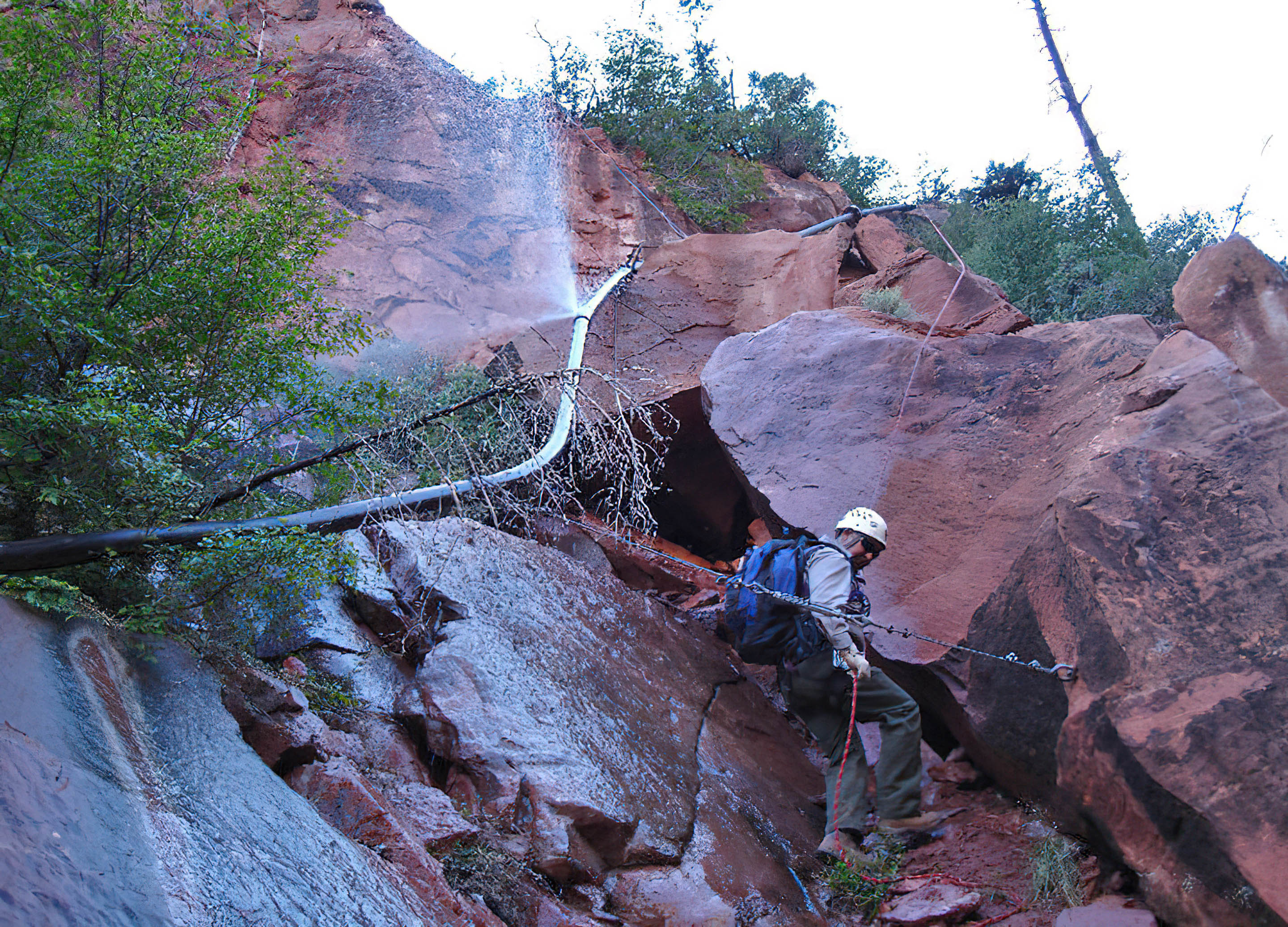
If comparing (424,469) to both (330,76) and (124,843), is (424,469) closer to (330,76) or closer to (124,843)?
(124,843)

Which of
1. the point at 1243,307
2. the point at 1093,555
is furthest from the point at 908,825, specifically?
the point at 1243,307

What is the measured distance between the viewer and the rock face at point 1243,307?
17.5ft

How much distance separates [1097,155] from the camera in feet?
44.5

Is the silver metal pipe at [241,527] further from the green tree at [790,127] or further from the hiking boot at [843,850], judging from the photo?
the green tree at [790,127]

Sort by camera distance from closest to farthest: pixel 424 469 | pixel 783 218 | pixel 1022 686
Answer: pixel 1022 686, pixel 424 469, pixel 783 218

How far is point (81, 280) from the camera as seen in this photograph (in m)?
3.96

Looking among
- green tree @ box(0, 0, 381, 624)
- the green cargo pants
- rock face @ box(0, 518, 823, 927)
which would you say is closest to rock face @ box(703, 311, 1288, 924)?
the green cargo pants

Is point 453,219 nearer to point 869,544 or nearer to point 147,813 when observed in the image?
point 869,544

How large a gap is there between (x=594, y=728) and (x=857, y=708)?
1.65m

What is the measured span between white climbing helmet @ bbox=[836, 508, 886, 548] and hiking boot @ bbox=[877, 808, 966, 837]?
1670 millimetres

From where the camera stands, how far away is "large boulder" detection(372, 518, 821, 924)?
4.47 m

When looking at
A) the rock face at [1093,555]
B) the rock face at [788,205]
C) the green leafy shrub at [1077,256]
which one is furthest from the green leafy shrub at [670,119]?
the rock face at [1093,555]

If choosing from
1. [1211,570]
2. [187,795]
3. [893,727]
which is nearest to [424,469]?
Answer: [187,795]

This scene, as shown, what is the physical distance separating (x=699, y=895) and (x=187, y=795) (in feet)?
8.17
